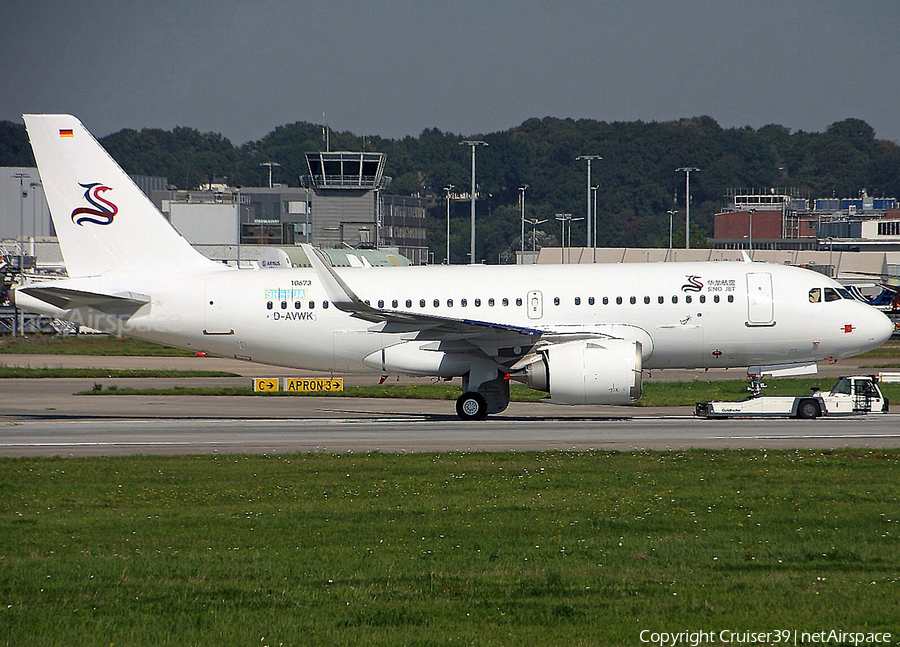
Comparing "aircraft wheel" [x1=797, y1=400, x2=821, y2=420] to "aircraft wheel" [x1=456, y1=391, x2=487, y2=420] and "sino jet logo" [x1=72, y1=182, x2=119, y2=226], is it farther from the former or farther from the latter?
"sino jet logo" [x1=72, y1=182, x2=119, y2=226]

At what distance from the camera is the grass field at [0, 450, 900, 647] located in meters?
9.88

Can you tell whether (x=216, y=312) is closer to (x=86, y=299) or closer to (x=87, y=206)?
(x=86, y=299)

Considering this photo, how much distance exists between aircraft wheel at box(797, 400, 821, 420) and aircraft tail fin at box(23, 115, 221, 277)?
721 inches

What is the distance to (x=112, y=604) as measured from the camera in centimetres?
1052

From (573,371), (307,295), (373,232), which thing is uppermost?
(373,232)

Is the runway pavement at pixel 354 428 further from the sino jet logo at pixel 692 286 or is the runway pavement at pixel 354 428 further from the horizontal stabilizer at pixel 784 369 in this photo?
the sino jet logo at pixel 692 286

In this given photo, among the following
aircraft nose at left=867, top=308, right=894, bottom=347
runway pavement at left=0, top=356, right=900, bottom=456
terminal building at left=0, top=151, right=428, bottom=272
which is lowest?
runway pavement at left=0, top=356, right=900, bottom=456

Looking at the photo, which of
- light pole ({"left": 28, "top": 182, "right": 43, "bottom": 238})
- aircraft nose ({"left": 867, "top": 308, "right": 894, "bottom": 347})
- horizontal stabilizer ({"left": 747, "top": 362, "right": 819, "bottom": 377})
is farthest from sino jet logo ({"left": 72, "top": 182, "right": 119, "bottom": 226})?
light pole ({"left": 28, "top": 182, "right": 43, "bottom": 238})

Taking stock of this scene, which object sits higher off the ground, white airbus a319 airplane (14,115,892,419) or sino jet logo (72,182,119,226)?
sino jet logo (72,182,119,226)

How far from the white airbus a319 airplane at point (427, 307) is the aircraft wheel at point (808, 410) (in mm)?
1063

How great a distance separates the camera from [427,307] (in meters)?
30.4

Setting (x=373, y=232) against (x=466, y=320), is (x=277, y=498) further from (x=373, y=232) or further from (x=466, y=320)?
(x=373, y=232)

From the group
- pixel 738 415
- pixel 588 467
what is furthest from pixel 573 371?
pixel 588 467

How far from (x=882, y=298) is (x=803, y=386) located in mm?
38703
